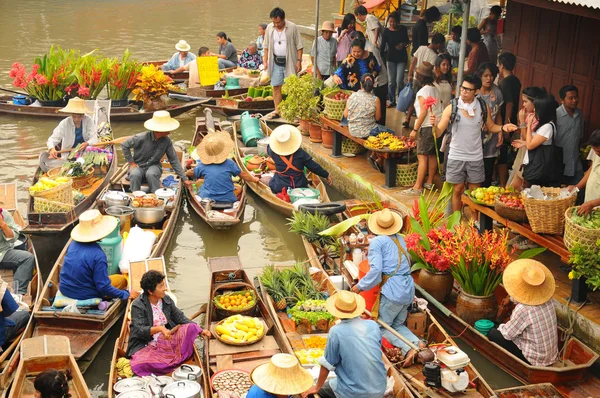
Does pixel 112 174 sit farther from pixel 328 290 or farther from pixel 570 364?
pixel 570 364

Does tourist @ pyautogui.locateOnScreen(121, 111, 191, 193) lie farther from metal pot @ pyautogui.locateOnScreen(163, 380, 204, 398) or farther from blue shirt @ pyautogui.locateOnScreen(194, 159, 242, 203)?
metal pot @ pyautogui.locateOnScreen(163, 380, 204, 398)

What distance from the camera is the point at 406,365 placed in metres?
6.98

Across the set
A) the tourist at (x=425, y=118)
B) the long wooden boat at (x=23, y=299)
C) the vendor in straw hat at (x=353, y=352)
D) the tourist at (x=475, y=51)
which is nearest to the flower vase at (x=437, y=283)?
the vendor in straw hat at (x=353, y=352)

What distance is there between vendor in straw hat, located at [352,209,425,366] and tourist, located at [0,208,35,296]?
3.57 metres

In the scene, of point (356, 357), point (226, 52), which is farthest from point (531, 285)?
point (226, 52)

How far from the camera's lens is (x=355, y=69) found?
12.2 m

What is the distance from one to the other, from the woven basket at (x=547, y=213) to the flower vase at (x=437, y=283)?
101 centimetres

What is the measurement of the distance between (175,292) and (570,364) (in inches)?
178

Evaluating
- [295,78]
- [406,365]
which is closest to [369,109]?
[295,78]

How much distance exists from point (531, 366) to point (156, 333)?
3298mm

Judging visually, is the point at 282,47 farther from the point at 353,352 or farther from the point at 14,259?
the point at 353,352

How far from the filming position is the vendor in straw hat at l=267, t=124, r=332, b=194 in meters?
10.8

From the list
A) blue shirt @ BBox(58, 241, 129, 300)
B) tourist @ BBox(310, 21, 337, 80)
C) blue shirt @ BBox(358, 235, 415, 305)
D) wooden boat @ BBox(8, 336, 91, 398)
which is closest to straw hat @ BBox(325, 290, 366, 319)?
blue shirt @ BBox(358, 235, 415, 305)

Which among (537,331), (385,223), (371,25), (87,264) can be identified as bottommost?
(537,331)
